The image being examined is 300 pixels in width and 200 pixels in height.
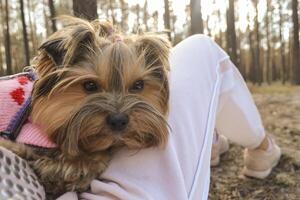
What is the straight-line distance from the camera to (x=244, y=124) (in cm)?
381

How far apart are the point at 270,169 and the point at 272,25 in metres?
37.1

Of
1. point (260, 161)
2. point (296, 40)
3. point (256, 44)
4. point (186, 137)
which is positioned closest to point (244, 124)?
point (260, 161)

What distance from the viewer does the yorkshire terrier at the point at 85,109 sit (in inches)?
84.5

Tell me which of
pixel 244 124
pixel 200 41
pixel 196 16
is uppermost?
pixel 200 41

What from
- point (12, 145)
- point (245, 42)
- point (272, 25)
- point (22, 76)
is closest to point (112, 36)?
point (22, 76)

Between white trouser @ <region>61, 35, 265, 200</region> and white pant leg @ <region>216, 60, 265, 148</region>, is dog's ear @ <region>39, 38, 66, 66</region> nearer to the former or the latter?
white trouser @ <region>61, 35, 265, 200</region>

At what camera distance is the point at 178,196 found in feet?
7.11

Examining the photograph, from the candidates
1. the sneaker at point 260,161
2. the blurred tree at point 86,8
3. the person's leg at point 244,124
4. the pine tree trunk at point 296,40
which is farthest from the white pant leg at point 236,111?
the pine tree trunk at point 296,40

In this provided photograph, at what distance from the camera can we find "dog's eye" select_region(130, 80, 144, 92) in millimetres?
2305

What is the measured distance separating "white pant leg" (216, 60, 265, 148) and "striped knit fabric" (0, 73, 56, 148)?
150 cm

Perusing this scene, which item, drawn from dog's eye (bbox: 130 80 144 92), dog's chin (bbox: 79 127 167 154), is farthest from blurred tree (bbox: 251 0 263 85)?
dog's chin (bbox: 79 127 167 154)

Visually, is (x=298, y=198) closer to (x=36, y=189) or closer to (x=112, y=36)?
(x=112, y=36)

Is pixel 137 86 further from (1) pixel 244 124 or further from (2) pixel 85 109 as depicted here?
(1) pixel 244 124

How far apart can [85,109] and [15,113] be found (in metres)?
0.37
